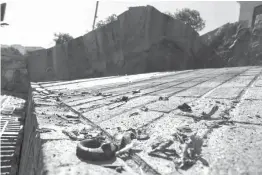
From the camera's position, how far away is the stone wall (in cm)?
1483

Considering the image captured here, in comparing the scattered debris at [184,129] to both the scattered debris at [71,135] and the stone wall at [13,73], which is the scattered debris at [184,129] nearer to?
the scattered debris at [71,135]

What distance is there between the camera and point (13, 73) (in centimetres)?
1519

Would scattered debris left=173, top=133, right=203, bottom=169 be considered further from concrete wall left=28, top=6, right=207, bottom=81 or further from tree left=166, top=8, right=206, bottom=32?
tree left=166, top=8, right=206, bottom=32

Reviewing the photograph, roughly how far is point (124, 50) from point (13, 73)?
7908 mm

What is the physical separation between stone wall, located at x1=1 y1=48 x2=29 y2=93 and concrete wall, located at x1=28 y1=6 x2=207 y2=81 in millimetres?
592

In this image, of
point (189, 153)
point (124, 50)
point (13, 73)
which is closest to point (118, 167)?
point (189, 153)

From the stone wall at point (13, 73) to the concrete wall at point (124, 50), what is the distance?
59 cm

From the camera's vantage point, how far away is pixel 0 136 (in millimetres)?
3623

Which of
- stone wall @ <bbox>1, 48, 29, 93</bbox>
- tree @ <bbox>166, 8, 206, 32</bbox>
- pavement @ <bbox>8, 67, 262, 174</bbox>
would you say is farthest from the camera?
tree @ <bbox>166, 8, 206, 32</bbox>

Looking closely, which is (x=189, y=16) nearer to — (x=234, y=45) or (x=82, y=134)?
(x=234, y=45)

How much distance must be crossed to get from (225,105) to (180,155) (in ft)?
3.72

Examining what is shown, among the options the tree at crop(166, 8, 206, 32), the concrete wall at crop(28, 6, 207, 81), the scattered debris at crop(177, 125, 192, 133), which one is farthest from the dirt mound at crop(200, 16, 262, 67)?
the scattered debris at crop(177, 125, 192, 133)

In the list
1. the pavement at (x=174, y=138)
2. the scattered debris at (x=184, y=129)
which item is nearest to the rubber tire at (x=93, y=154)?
the pavement at (x=174, y=138)

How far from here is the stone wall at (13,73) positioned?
→ 14828 millimetres
